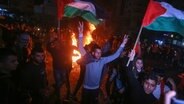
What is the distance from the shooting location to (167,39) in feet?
111

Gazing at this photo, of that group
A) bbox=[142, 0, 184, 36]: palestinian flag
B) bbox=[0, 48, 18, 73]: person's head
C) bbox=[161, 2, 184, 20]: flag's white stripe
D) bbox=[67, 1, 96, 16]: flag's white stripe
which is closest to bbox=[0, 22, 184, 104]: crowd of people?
bbox=[0, 48, 18, 73]: person's head

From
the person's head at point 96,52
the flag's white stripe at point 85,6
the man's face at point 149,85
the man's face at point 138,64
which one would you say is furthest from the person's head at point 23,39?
the flag's white stripe at point 85,6

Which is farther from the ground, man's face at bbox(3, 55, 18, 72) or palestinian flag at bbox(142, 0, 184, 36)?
palestinian flag at bbox(142, 0, 184, 36)

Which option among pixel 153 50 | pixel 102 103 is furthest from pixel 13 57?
pixel 153 50

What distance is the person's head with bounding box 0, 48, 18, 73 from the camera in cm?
494

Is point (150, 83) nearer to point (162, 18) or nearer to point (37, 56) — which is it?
point (37, 56)

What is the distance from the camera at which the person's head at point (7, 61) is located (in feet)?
16.2

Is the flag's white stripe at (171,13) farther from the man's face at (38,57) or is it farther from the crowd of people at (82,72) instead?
the man's face at (38,57)

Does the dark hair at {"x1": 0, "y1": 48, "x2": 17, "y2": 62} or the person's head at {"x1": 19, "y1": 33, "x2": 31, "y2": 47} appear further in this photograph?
the person's head at {"x1": 19, "y1": 33, "x2": 31, "y2": 47}

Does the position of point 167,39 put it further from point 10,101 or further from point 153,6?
point 10,101

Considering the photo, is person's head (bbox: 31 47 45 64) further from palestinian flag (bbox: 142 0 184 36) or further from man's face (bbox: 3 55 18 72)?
palestinian flag (bbox: 142 0 184 36)

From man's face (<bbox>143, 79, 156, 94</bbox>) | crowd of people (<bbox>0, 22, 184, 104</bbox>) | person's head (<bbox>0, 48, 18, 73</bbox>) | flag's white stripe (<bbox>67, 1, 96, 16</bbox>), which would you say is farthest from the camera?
flag's white stripe (<bbox>67, 1, 96, 16</bbox>)

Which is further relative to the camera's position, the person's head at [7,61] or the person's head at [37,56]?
the person's head at [37,56]

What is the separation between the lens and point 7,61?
5012mm
